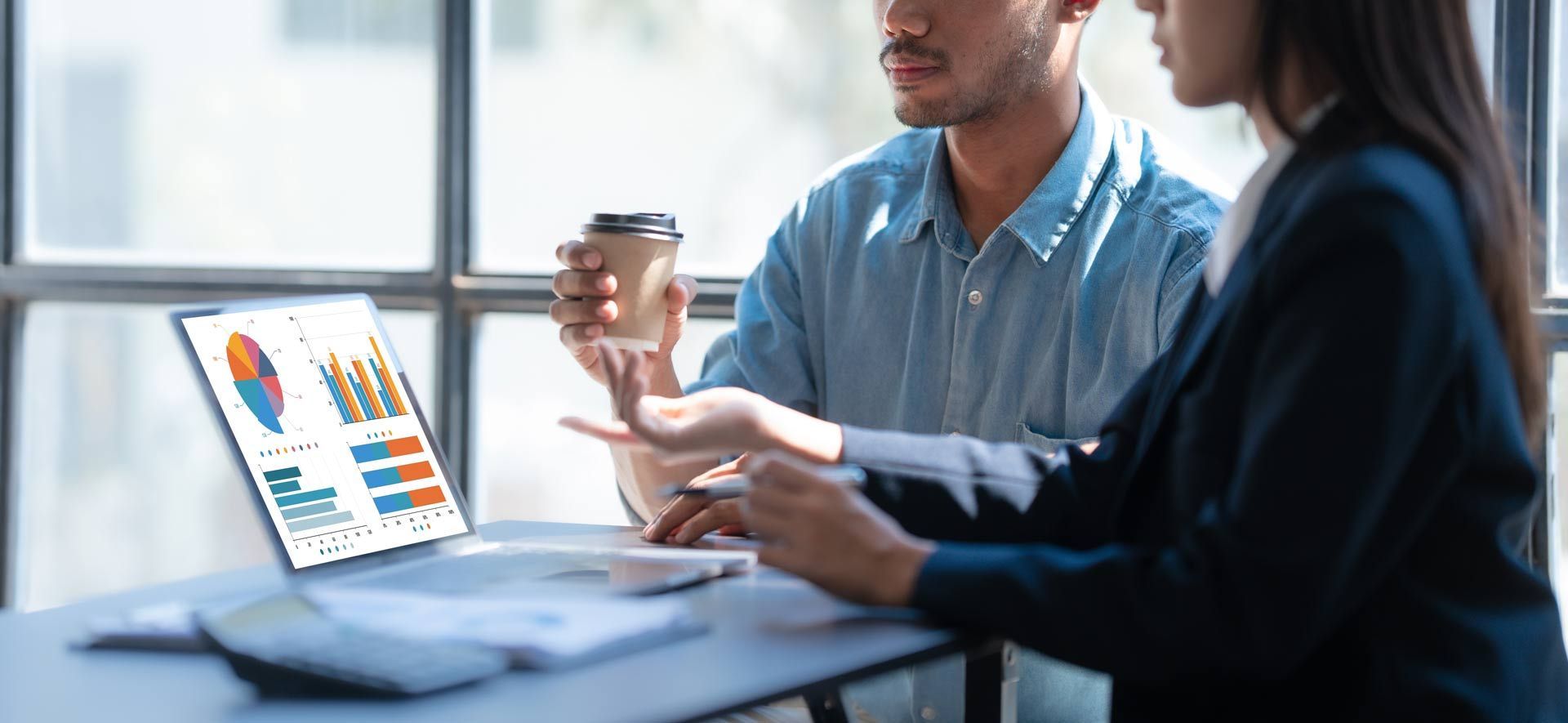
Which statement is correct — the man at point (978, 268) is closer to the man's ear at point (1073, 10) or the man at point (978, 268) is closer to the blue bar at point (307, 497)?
the man's ear at point (1073, 10)

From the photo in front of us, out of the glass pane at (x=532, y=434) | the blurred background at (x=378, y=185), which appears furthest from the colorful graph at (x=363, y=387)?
the glass pane at (x=532, y=434)

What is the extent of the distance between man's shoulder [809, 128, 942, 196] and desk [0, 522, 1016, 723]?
96 cm

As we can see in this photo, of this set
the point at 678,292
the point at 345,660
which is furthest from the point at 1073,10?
the point at 345,660

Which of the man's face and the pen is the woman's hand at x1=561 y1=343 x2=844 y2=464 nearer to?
the pen

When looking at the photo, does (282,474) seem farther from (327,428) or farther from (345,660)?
(345,660)

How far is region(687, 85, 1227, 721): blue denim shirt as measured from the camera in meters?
1.73

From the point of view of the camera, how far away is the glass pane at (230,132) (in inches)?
114

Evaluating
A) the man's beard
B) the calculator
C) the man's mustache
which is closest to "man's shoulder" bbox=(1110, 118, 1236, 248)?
the man's beard

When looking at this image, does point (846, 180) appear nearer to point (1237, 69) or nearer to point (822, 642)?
point (1237, 69)

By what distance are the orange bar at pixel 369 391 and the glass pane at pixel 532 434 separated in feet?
5.04

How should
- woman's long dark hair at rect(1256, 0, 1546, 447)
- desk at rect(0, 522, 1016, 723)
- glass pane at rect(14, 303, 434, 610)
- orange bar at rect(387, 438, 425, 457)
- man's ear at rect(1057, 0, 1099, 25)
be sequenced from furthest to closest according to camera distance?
glass pane at rect(14, 303, 434, 610) → man's ear at rect(1057, 0, 1099, 25) → orange bar at rect(387, 438, 425, 457) → woman's long dark hair at rect(1256, 0, 1546, 447) → desk at rect(0, 522, 1016, 723)

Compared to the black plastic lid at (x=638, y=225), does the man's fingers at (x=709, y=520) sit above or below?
below

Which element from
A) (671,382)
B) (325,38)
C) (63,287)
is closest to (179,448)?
(63,287)

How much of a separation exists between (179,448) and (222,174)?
0.58 metres
